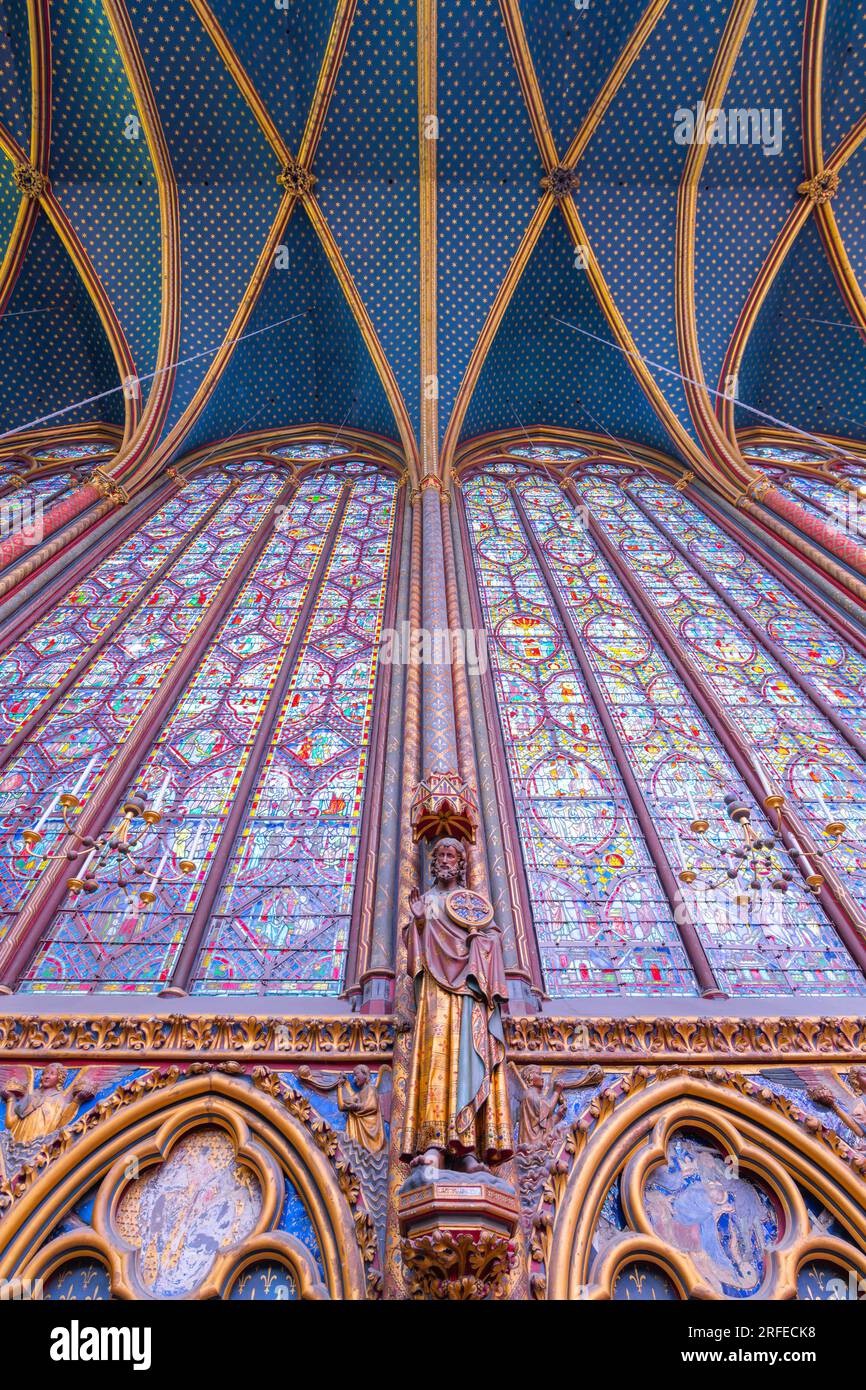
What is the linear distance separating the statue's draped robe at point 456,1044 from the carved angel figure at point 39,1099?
168 centimetres

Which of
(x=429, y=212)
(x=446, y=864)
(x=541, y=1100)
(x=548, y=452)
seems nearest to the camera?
(x=541, y=1100)

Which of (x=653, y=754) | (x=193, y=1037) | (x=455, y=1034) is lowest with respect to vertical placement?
(x=455, y=1034)

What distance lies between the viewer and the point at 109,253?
13.8m

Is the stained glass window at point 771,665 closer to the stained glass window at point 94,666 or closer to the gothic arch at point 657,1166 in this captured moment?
the gothic arch at point 657,1166

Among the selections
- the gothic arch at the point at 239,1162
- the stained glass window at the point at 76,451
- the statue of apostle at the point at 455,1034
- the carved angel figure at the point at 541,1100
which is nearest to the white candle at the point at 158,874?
the gothic arch at the point at 239,1162

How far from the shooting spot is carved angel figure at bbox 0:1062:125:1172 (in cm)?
407

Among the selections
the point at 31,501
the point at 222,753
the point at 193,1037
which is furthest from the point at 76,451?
the point at 193,1037

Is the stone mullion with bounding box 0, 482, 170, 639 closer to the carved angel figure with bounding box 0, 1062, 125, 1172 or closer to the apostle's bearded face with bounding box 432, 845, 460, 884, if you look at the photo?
the carved angel figure with bounding box 0, 1062, 125, 1172

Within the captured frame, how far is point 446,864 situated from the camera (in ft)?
15.6

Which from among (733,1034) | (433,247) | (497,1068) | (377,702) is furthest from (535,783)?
(433,247)

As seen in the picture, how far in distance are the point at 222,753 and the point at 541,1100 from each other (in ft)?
12.9

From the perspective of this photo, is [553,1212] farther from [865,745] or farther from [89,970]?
[865,745]

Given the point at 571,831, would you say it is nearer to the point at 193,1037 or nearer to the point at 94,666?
the point at 193,1037

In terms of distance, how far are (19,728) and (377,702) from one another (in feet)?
9.97
